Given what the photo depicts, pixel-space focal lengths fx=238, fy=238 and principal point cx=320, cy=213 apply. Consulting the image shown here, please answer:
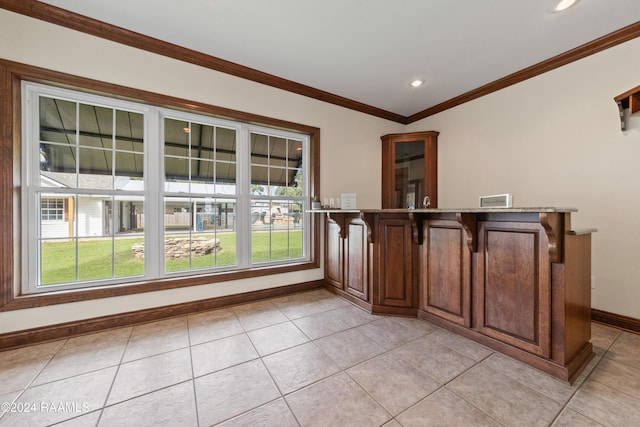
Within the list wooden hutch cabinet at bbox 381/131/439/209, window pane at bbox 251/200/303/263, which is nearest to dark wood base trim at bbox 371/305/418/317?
window pane at bbox 251/200/303/263

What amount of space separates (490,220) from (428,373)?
1259 millimetres

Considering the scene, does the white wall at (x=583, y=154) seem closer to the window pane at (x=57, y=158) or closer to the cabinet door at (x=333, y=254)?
the cabinet door at (x=333, y=254)

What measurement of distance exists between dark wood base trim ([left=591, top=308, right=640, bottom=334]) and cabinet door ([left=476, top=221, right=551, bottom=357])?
1542mm

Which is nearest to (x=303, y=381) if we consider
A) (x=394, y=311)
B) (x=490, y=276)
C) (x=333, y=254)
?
(x=394, y=311)

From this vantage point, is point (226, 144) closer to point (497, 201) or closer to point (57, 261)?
point (57, 261)

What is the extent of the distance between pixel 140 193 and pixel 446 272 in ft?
10.6

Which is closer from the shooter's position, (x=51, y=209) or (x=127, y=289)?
(x=51, y=209)

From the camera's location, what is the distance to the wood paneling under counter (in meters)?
1.61

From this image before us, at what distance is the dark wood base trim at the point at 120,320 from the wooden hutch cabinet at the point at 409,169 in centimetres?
245

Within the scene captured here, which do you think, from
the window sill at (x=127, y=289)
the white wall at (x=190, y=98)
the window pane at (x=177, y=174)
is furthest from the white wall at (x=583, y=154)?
the window pane at (x=177, y=174)

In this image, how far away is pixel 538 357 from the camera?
1.68 meters

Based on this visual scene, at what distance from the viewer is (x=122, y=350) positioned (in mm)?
1963

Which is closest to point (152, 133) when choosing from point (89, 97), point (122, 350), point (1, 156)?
point (89, 97)

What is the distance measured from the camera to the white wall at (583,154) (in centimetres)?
231
